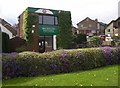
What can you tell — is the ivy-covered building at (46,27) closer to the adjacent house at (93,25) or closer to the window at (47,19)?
the window at (47,19)

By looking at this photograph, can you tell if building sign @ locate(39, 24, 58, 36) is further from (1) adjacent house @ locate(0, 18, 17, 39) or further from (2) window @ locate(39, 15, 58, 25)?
(1) adjacent house @ locate(0, 18, 17, 39)

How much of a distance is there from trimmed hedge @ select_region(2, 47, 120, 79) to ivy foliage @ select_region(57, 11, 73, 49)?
24.3 m

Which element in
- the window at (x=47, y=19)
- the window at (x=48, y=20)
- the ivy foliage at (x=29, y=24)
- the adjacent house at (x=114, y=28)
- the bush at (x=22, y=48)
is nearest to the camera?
the bush at (x=22, y=48)

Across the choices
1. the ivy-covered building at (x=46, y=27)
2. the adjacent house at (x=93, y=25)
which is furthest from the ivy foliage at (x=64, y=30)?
the adjacent house at (x=93, y=25)

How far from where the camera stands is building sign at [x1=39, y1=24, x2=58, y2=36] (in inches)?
1575

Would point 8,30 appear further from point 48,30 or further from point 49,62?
point 49,62

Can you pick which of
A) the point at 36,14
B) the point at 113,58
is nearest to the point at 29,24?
the point at 36,14

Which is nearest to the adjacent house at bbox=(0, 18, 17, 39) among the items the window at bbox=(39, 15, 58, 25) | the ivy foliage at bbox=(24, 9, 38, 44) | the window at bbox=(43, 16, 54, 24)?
the ivy foliage at bbox=(24, 9, 38, 44)

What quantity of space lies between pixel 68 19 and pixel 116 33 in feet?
136

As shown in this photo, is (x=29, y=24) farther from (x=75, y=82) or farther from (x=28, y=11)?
(x=75, y=82)

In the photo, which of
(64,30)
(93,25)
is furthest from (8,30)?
(93,25)

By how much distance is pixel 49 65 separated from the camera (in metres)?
13.5

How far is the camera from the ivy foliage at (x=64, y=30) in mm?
40125

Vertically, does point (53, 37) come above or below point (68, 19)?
below
